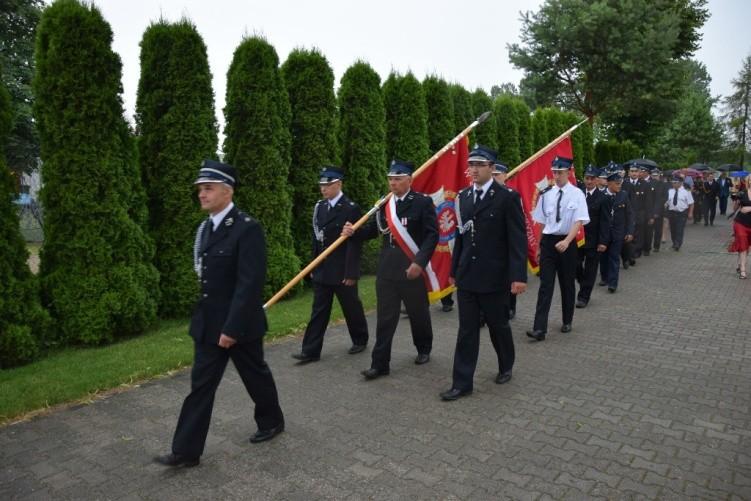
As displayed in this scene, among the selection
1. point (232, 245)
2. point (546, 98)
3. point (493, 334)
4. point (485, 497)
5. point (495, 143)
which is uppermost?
point (546, 98)

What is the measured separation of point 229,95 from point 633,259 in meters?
9.60

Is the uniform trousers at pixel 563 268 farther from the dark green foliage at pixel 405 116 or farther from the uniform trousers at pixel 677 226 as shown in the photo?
the uniform trousers at pixel 677 226

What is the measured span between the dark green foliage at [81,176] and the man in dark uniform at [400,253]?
3078 millimetres

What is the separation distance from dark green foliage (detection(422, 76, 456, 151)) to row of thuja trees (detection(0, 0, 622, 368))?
223 cm

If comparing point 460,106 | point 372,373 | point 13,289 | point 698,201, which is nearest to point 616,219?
point 460,106

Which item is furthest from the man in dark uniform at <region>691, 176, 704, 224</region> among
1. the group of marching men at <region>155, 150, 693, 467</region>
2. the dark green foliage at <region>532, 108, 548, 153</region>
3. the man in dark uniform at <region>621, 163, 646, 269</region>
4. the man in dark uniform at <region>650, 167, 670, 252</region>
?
the group of marching men at <region>155, 150, 693, 467</region>

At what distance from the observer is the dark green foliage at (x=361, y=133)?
468 inches

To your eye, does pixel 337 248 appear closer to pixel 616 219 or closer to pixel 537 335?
pixel 537 335

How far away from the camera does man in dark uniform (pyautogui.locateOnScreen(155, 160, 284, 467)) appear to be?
3.81 metres

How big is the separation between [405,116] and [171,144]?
6316mm

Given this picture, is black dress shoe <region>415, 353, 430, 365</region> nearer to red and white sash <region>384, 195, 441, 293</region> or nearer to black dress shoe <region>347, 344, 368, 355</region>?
black dress shoe <region>347, 344, 368, 355</region>

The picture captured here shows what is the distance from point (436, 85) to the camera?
1396cm

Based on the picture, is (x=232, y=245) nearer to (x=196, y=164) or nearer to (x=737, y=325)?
(x=196, y=164)

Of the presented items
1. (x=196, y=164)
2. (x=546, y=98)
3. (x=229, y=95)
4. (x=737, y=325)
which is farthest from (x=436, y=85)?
(x=546, y=98)
